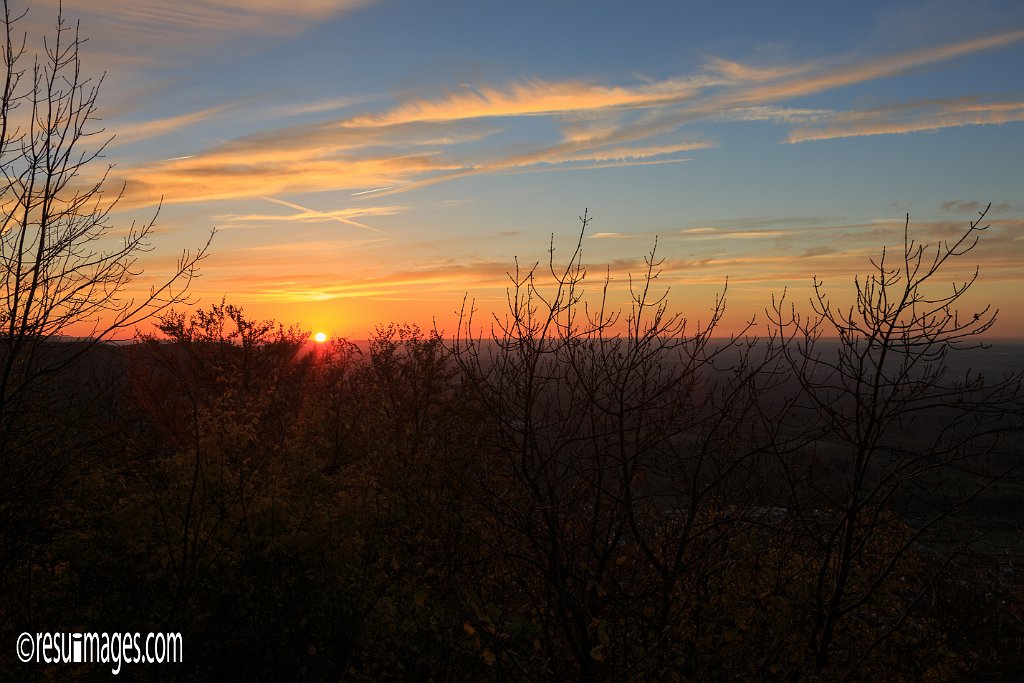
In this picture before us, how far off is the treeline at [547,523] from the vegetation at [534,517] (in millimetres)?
88

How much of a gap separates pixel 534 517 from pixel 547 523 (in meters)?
2.13

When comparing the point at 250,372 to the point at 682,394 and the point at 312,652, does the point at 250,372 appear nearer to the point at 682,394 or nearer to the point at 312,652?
the point at 312,652

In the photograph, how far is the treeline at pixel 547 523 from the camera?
8.36 m

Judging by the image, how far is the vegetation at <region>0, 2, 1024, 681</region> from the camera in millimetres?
8195

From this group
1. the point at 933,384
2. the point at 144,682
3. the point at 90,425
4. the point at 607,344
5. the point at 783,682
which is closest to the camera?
the point at 933,384

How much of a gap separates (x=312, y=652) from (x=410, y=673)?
8.53 ft

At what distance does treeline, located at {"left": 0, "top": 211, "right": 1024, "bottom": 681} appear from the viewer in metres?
8.36

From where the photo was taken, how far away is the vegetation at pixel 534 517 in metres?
8.20

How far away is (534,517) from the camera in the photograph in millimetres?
10086

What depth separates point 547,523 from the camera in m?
8.00

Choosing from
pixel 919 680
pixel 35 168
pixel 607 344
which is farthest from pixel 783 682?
pixel 35 168

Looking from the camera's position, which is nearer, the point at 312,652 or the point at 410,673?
the point at 410,673

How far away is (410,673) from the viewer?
1394cm

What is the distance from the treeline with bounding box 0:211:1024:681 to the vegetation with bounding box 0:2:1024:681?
0.09 meters
